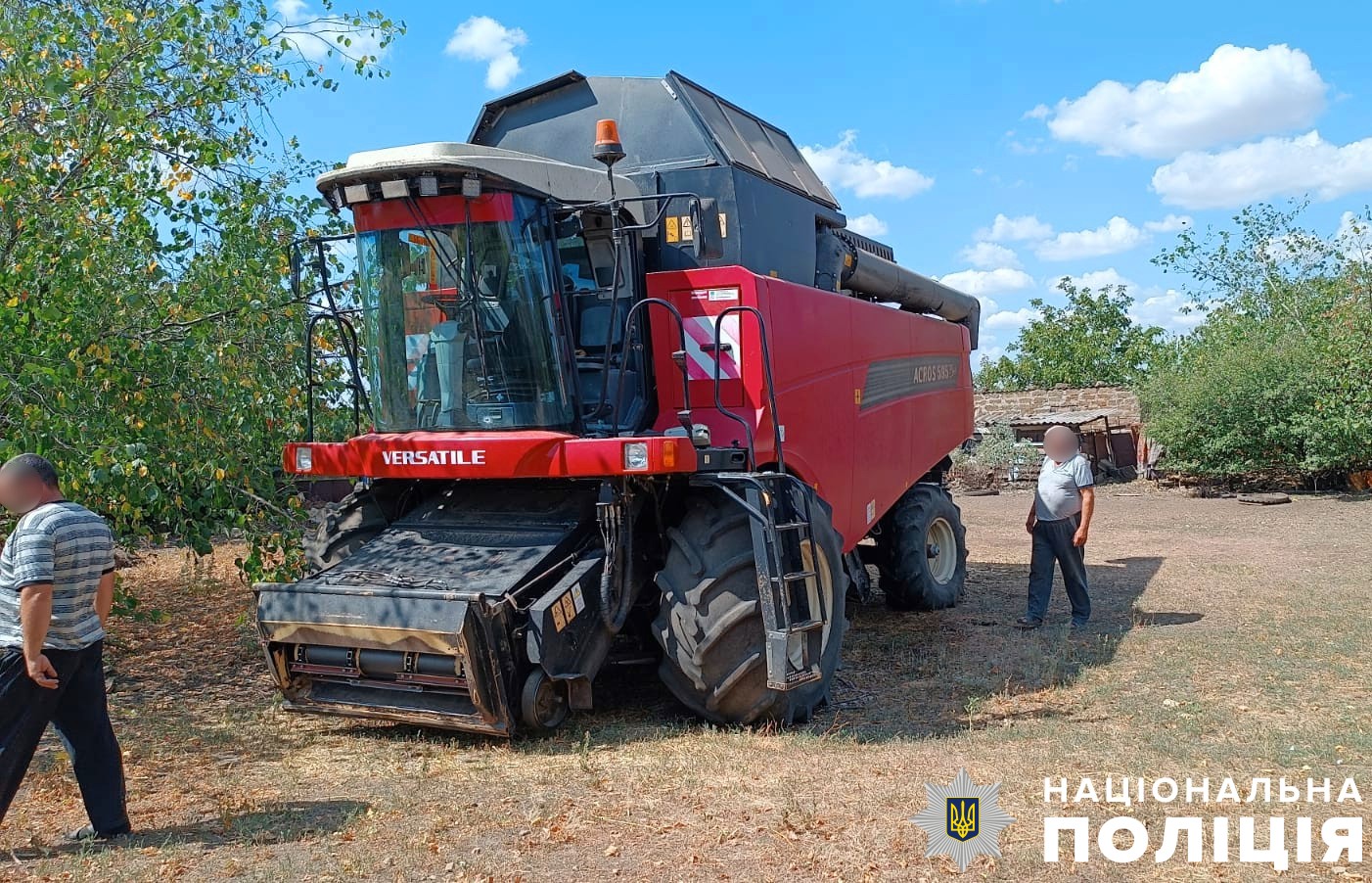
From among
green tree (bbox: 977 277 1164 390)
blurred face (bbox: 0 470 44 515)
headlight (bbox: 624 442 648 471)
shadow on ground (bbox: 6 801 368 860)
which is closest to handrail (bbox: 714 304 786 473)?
headlight (bbox: 624 442 648 471)

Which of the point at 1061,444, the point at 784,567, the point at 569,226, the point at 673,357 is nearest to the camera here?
the point at 784,567

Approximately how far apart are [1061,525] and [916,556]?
1274mm

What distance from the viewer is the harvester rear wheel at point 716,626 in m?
5.50

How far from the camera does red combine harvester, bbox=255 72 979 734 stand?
5.39 m

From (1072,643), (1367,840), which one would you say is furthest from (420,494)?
(1367,840)

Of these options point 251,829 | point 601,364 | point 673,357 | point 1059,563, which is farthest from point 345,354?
point 1059,563

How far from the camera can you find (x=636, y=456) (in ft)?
17.7

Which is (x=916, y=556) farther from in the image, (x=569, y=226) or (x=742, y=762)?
(x=569, y=226)

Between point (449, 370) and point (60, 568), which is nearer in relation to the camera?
point (60, 568)

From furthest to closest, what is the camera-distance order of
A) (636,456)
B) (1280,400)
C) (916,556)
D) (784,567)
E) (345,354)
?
(1280,400) < (916,556) < (345,354) < (784,567) < (636,456)

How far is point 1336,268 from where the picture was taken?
28188 mm

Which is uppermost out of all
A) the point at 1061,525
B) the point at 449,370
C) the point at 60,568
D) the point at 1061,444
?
the point at 449,370

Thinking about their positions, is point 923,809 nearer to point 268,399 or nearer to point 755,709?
point 755,709

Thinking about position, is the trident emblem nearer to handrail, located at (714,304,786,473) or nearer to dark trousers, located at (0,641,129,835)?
handrail, located at (714,304,786,473)
